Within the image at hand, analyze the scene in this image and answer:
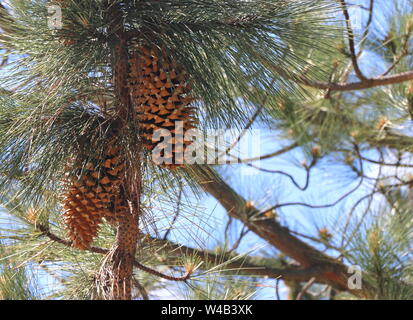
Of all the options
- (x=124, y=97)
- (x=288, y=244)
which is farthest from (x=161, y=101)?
(x=288, y=244)

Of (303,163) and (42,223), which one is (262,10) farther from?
(303,163)

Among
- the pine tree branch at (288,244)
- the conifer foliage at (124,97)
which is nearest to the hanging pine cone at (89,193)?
the conifer foliage at (124,97)

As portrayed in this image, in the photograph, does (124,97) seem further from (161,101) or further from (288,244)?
(288,244)

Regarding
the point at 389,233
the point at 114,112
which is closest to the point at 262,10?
the point at 114,112

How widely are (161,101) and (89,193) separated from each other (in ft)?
0.62

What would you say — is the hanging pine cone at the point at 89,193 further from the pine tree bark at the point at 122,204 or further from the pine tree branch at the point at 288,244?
the pine tree branch at the point at 288,244

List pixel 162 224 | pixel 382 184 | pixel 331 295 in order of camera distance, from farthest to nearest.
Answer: pixel 331 295, pixel 382 184, pixel 162 224

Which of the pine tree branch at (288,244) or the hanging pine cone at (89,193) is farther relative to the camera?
the pine tree branch at (288,244)

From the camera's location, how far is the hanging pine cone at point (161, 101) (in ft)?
3.15

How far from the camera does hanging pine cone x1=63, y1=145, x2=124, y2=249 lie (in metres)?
1.00

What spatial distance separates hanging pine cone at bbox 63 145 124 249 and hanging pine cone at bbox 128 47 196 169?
7cm

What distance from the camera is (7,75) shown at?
3.37 feet

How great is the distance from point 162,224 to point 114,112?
260 mm

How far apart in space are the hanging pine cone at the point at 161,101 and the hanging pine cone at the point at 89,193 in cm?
7
